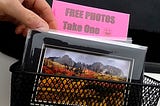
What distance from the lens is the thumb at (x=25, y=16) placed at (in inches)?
18.9

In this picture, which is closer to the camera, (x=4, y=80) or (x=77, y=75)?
(x=77, y=75)

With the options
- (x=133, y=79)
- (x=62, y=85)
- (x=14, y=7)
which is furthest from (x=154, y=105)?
(x=14, y=7)

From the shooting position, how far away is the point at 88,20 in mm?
623

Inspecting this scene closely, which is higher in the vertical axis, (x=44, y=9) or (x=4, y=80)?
(x=44, y=9)

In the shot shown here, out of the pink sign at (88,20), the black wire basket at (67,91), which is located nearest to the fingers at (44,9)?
the pink sign at (88,20)

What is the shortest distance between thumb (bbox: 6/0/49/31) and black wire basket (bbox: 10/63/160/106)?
8cm

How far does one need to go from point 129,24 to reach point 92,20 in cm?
10

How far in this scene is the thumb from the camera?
1.58 feet

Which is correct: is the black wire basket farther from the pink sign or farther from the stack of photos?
the pink sign

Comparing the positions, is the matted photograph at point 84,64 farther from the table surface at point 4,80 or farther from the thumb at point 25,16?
the table surface at point 4,80

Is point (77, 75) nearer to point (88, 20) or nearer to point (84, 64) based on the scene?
point (84, 64)

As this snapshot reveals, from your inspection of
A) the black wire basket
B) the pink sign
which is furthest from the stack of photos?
the pink sign

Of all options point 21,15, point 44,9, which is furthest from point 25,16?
point 44,9

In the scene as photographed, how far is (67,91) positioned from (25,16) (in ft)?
0.49
